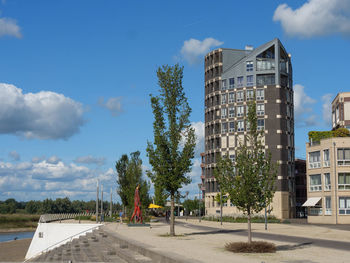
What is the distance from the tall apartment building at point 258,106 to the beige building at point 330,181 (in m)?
13.9

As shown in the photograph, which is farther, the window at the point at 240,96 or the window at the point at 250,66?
the window at the point at 240,96

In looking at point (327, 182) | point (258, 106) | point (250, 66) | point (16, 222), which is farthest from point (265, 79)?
point (16, 222)

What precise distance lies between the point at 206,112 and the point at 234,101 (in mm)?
8305

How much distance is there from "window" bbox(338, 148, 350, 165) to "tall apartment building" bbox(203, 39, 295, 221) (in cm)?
1818

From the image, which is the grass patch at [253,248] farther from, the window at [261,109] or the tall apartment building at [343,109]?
the window at [261,109]

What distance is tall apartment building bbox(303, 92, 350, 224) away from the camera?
192 ft

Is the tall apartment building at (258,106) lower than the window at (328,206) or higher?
higher

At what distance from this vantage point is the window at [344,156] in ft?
193

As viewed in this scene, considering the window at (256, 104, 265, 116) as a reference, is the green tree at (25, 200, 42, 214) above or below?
below

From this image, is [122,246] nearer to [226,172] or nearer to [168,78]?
[226,172]

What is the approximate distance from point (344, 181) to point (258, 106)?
25525 millimetres

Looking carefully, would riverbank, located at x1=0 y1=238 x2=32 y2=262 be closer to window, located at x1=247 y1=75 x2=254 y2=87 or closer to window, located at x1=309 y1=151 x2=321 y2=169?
window, located at x1=309 y1=151 x2=321 y2=169

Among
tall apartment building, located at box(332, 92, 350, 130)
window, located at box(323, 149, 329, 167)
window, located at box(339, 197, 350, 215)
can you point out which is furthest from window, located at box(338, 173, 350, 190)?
tall apartment building, located at box(332, 92, 350, 130)

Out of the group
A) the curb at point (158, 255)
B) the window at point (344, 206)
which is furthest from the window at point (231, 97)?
the curb at point (158, 255)
